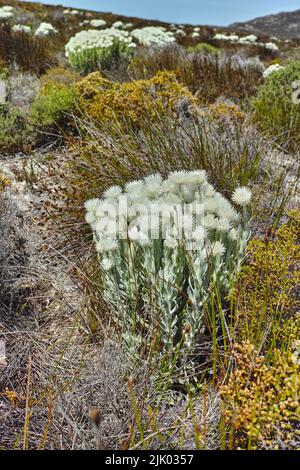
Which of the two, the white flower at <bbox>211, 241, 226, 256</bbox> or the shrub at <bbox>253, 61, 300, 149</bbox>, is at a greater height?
the shrub at <bbox>253, 61, 300, 149</bbox>

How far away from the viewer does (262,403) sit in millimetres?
1726

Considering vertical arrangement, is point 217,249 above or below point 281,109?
below

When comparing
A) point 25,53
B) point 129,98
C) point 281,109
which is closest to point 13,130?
point 129,98

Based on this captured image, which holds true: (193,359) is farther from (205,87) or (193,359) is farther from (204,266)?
(205,87)

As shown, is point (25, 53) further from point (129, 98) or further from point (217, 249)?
point (217, 249)

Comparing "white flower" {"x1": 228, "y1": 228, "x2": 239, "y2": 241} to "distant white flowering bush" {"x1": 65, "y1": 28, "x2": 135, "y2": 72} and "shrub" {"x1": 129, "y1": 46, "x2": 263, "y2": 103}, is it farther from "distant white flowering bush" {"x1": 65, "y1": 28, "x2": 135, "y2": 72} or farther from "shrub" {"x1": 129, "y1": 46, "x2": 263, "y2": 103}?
"distant white flowering bush" {"x1": 65, "y1": 28, "x2": 135, "y2": 72}

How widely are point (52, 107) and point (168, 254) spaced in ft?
11.2

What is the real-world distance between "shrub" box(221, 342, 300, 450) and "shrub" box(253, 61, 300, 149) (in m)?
2.91

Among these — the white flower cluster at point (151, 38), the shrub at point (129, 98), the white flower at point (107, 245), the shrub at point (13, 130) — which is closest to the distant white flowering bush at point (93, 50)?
the shrub at point (129, 98)

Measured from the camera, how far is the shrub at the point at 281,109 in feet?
15.5

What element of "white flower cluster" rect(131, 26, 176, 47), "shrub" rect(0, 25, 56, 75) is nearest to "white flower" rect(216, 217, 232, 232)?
"shrub" rect(0, 25, 56, 75)

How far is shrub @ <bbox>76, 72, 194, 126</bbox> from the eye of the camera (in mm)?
4254

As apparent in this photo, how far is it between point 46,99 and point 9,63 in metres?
3.44

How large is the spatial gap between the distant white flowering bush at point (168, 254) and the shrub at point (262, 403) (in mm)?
315
